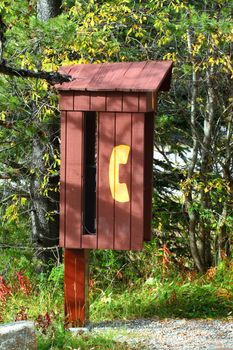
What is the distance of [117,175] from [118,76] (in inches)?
31.3

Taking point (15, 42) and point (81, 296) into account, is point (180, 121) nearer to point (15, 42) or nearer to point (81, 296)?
point (15, 42)

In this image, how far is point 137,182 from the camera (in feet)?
22.6

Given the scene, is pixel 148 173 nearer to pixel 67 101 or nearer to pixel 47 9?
pixel 67 101

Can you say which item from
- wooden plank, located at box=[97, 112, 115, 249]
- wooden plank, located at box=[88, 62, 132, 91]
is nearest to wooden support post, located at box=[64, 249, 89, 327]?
wooden plank, located at box=[97, 112, 115, 249]

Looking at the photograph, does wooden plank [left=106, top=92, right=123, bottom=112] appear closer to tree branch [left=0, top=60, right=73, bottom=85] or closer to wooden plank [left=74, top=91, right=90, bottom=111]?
wooden plank [left=74, top=91, right=90, bottom=111]

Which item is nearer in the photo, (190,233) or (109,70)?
(109,70)

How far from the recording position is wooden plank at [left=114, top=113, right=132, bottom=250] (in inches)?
271

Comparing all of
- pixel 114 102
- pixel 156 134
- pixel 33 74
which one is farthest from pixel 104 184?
pixel 156 134

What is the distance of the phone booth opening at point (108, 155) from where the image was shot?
22.5 feet

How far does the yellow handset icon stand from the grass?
3.53ft

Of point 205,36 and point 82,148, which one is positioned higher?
point 205,36

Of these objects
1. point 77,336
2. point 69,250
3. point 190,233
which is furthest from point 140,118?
point 190,233

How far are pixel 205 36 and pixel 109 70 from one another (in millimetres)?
2060

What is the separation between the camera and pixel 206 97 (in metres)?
10.1
